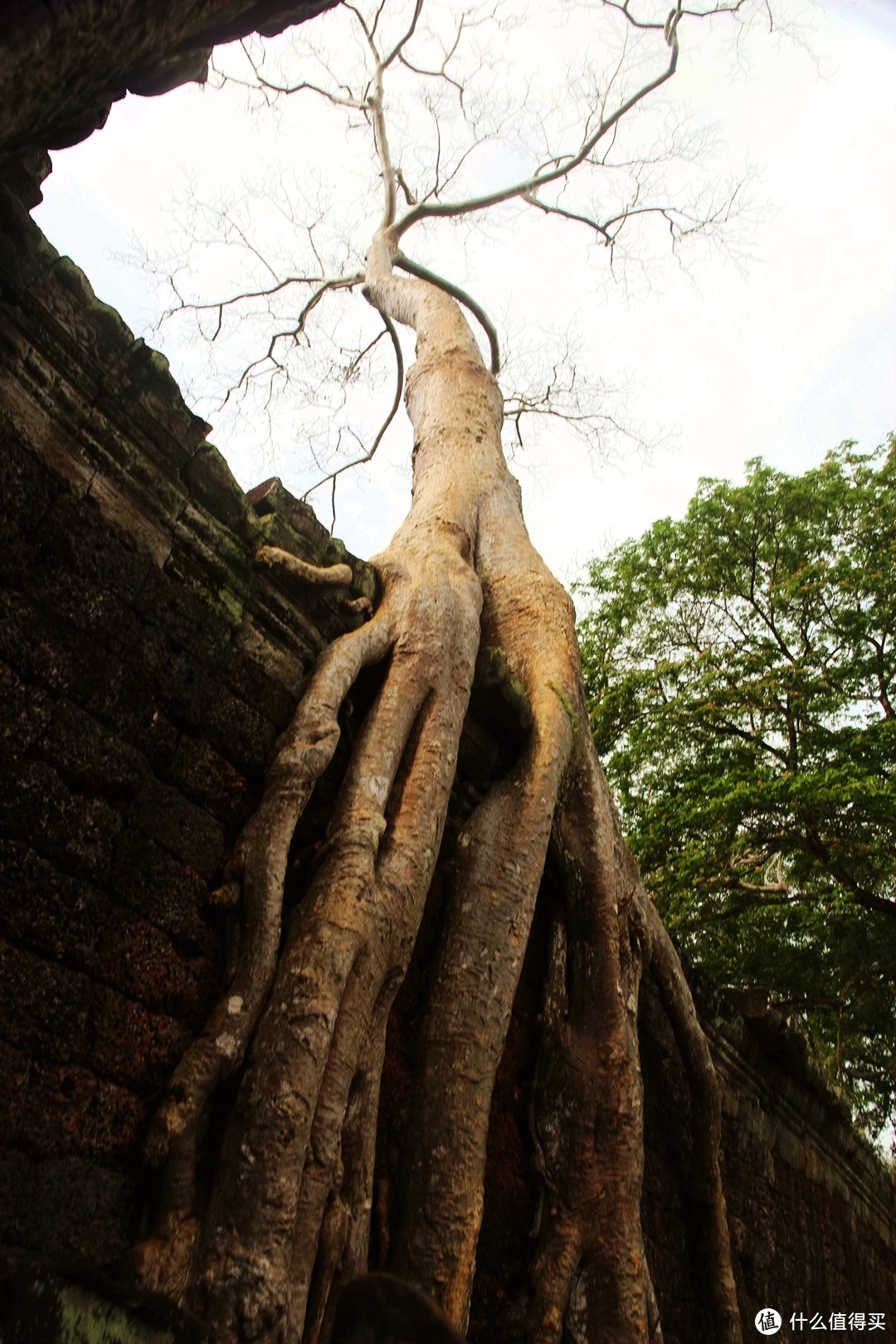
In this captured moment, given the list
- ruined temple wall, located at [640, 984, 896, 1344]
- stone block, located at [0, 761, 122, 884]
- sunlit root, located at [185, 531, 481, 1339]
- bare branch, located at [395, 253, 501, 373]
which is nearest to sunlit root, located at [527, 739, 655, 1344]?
ruined temple wall, located at [640, 984, 896, 1344]

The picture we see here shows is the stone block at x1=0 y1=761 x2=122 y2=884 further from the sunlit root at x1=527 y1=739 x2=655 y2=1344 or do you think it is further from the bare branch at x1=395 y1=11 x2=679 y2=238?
the bare branch at x1=395 y1=11 x2=679 y2=238

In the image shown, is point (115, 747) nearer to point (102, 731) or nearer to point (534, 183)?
point (102, 731)

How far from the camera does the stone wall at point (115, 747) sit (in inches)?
59.0

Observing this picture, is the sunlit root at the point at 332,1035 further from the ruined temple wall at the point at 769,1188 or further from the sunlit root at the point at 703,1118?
the ruined temple wall at the point at 769,1188

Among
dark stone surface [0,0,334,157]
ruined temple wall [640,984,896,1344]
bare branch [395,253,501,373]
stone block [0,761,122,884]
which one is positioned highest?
bare branch [395,253,501,373]

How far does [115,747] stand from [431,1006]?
108cm

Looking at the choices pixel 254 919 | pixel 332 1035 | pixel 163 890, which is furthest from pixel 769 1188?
pixel 163 890

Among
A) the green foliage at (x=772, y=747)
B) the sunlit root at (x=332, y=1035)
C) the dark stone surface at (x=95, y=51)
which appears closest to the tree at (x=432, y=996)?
the sunlit root at (x=332, y=1035)

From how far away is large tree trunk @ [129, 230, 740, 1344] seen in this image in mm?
1572

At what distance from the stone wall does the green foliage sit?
351 centimetres

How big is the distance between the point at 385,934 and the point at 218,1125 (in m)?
0.53

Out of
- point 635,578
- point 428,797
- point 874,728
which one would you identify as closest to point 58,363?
point 428,797

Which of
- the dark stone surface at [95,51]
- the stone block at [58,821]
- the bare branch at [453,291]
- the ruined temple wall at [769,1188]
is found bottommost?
the ruined temple wall at [769,1188]

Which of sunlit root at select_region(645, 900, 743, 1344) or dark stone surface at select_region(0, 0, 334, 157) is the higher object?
dark stone surface at select_region(0, 0, 334, 157)
